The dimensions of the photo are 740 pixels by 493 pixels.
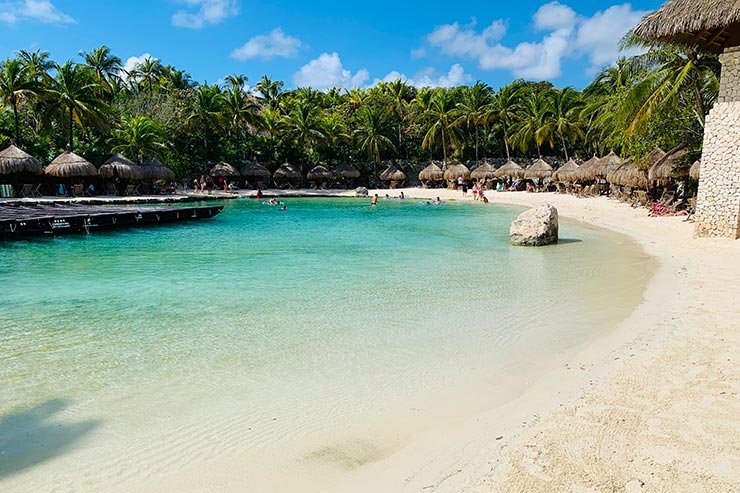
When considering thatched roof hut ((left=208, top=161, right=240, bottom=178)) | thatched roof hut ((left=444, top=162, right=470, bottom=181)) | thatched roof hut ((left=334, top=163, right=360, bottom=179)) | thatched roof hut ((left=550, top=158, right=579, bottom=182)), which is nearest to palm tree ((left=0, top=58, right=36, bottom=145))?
thatched roof hut ((left=208, top=161, right=240, bottom=178))

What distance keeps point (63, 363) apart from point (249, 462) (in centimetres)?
291

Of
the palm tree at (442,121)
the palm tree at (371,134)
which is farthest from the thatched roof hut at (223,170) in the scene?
the palm tree at (442,121)

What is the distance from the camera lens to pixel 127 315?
6.88 meters

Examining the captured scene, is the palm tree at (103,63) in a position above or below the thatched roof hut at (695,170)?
above

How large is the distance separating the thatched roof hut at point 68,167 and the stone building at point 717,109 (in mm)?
26364

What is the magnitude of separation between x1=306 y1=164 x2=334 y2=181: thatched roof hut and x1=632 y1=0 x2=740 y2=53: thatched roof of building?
94.5ft

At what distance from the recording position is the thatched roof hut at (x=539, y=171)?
3234cm

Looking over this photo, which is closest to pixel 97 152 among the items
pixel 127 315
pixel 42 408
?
pixel 127 315

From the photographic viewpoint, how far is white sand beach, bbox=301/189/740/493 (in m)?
2.79

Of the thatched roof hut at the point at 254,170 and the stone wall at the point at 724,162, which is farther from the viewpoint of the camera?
the thatched roof hut at the point at 254,170

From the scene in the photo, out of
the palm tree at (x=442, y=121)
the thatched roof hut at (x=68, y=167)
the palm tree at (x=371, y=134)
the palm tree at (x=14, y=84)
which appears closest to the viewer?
the palm tree at (x=14, y=84)

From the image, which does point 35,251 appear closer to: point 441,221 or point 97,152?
point 441,221

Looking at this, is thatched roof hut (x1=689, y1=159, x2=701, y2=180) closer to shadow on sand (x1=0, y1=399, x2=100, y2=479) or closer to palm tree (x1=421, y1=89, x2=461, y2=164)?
shadow on sand (x1=0, y1=399, x2=100, y2=479)

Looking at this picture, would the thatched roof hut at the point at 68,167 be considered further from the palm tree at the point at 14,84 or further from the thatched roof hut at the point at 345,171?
the thatched roof hut at the point at 345,171
